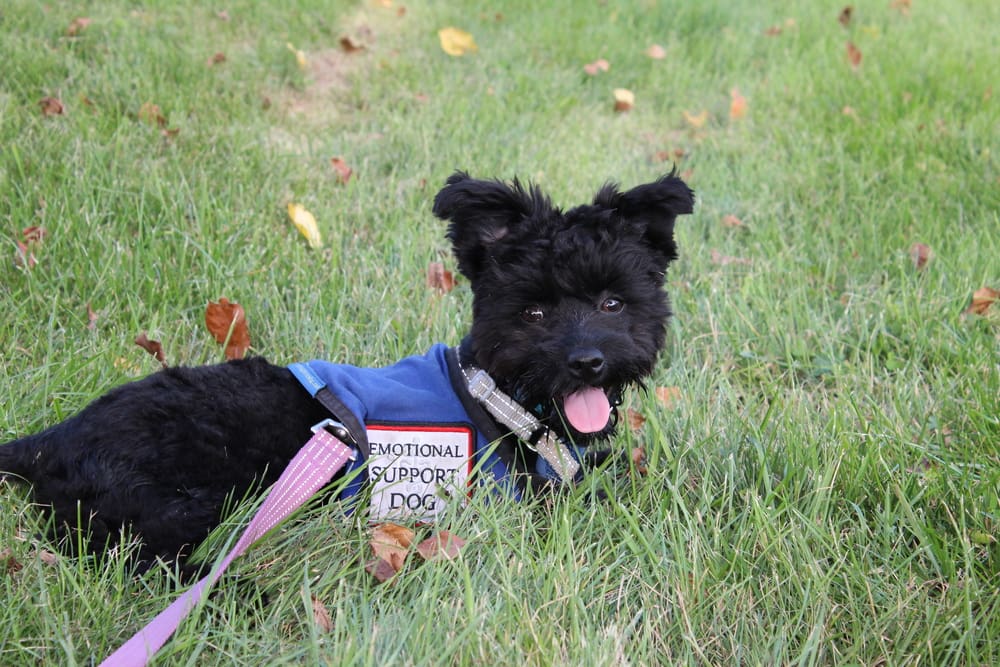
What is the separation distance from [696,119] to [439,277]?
128 inches

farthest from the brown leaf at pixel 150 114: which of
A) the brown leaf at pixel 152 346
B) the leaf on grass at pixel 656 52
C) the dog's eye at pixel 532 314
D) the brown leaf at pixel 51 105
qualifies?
the leaf on grass at pixel 656 52

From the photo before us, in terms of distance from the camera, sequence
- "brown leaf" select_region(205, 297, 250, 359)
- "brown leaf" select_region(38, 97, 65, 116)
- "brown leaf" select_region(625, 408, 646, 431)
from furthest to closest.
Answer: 1. "brown leaf" select_region(38, 97, 65, 116)
2. "brown leaf" select_region(205, 297, 250, 359)
3. "brown leaf" select_region(625, 408, 646, 431)

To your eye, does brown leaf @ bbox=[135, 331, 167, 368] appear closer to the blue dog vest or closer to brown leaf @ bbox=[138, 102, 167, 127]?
the blue dog vest

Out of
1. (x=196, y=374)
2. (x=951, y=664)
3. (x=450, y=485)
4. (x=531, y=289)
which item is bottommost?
(x=951, y=664)

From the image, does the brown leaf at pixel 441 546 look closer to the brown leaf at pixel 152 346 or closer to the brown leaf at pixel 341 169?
the brown leaf at pixel 152 346

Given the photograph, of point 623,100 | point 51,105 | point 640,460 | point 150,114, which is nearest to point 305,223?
point 150,114

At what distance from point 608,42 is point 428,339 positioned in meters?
4.65

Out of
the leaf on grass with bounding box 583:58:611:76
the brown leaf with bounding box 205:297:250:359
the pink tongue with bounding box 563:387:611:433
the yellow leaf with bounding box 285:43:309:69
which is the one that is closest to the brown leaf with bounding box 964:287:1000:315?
the pink tongue with bounding box 563:387:611:433

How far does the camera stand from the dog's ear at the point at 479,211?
2977 millimetres

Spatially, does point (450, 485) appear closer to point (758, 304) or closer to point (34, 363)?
point (34, 363)

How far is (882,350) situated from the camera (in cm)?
419

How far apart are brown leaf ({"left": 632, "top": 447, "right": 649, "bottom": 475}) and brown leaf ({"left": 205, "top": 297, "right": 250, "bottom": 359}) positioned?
1970 mm

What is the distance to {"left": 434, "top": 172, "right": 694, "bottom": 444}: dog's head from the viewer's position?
9.58ft

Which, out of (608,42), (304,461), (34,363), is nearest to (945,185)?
(608,42)
